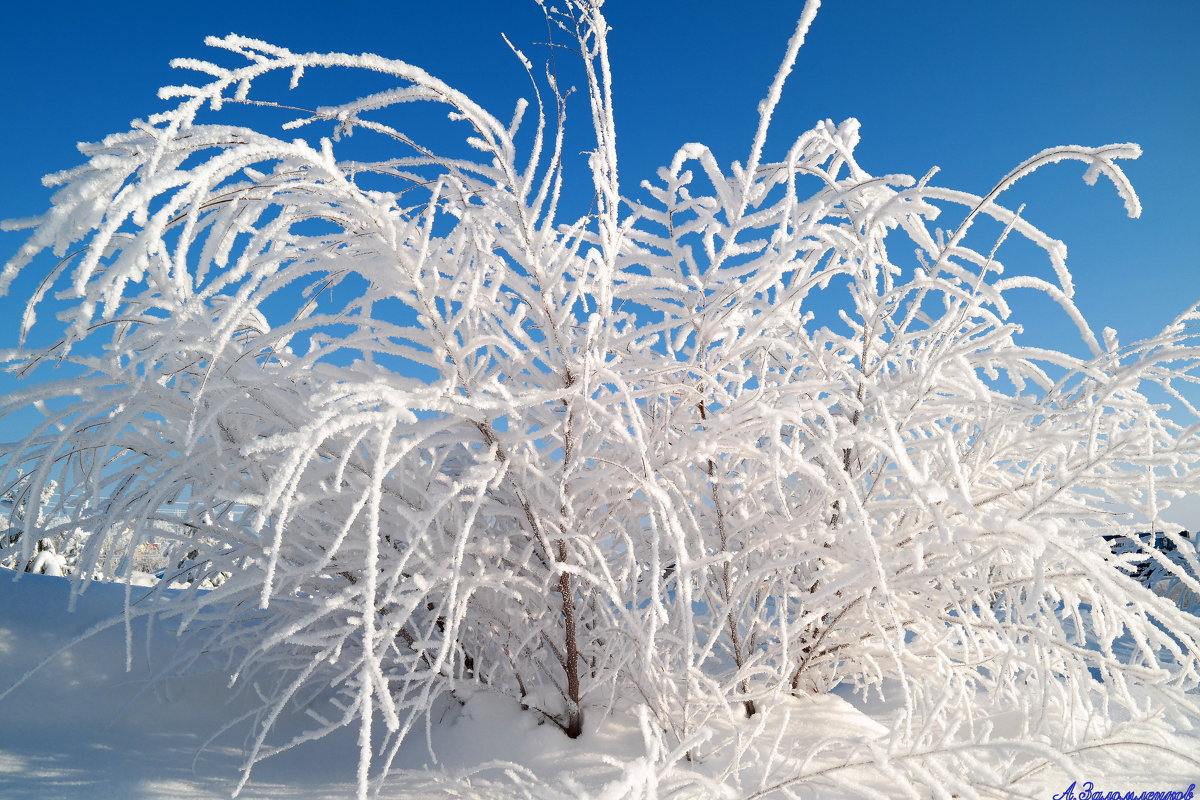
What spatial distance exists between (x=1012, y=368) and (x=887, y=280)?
41 centimetres

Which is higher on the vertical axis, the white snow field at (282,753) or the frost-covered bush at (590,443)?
the frost-covered bush at (590,443)

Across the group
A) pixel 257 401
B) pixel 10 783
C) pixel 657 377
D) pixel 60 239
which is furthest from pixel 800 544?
pixel 10 783

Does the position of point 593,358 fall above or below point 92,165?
below

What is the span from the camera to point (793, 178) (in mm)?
1296

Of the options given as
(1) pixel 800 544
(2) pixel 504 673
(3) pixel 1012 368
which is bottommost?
(2) pixel 504 673

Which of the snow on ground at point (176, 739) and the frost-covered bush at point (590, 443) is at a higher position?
the frost-covered bush at point (590, 443)

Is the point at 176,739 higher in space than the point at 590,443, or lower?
lower

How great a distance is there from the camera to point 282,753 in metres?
1.47

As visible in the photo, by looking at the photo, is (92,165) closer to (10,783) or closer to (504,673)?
(10,783)

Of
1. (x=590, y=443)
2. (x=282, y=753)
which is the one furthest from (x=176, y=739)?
(x=590, y=443)

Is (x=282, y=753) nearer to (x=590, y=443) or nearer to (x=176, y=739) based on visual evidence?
(x=176, y=739)

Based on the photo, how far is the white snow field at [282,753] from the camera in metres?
1.22

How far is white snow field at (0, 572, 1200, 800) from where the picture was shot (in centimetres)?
122

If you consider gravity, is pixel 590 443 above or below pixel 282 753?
above
